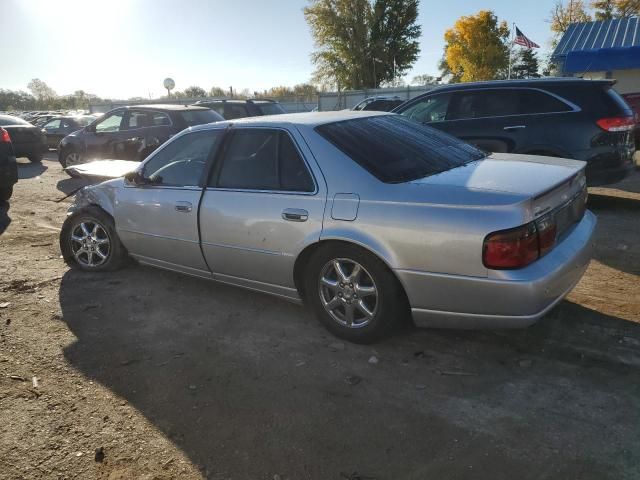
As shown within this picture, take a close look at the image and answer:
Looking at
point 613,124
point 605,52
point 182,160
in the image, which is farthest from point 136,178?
point 605,52

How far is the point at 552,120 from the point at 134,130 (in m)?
8.15

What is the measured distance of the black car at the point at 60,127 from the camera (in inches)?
762

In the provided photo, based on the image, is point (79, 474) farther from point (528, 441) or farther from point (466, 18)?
point (466, 18)

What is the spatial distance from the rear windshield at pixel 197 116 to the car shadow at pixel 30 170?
4.78m

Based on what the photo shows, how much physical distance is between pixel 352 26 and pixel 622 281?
47.9m

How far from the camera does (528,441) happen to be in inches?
96.9

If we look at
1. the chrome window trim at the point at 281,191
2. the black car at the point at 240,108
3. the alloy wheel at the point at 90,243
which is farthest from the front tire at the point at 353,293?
the black car at the point at 240,108

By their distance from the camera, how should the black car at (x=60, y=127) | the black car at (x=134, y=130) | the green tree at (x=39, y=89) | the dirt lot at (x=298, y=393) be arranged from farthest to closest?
the green tree at (x=39, y=89), the black car at (x=60, y=127), the black car at (x=134, y=130), the dirt lot at (x=298, y=393)

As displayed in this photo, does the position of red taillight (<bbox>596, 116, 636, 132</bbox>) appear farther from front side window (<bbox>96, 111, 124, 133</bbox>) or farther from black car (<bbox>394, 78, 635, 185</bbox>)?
front side window (<bbox>96, 111, 124, 133</bbox>)

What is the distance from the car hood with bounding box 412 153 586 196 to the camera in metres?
2.97

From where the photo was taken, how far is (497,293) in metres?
2.83

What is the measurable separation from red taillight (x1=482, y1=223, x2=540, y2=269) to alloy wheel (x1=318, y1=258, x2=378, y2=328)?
2.55 ft

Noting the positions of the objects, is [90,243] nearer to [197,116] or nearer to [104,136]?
[197,116]

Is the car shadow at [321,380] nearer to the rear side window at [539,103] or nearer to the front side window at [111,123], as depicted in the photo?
the rear side window at [539,103]
